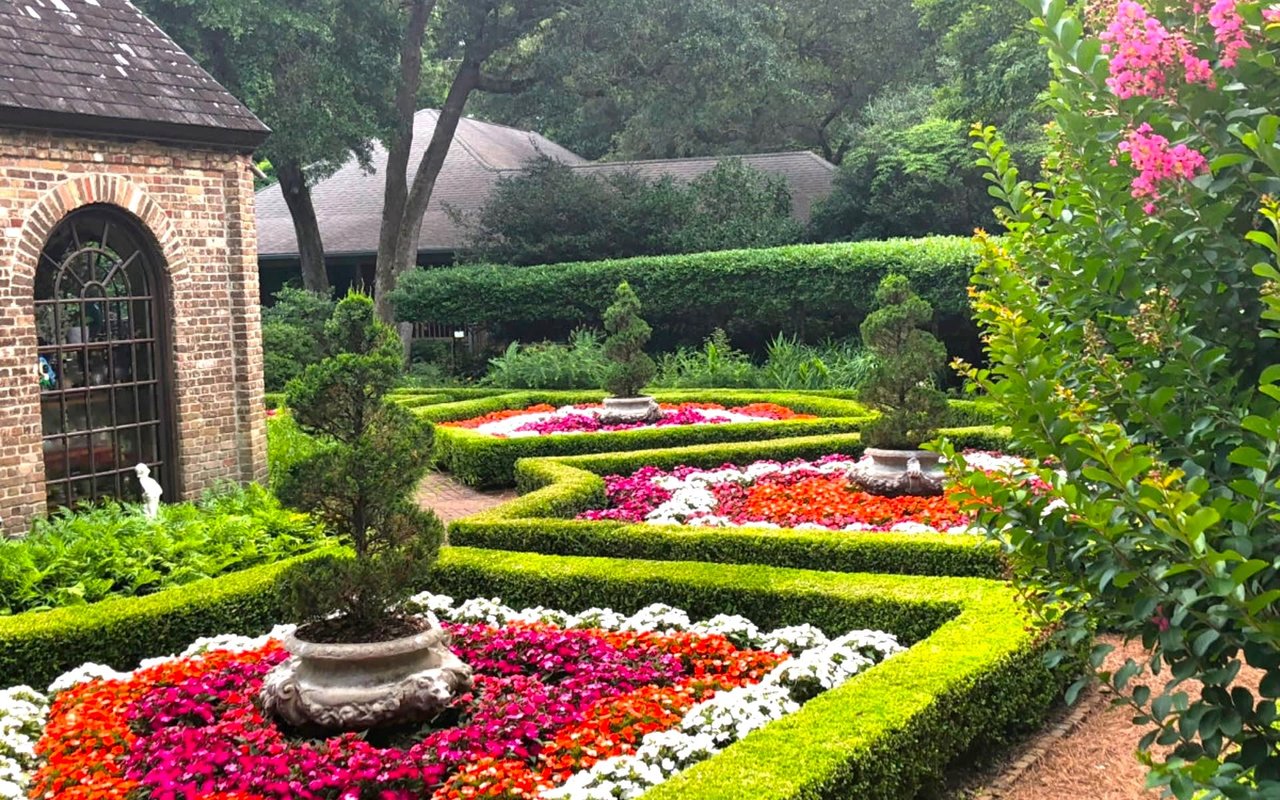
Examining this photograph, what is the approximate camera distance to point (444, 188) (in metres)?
32.2

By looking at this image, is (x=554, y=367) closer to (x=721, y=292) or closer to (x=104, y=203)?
(x=721, y=292)

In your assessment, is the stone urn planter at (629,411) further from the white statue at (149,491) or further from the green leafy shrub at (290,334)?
the green leafy shrub at (290,334)

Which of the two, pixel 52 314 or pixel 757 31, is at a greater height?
pixel 757 31

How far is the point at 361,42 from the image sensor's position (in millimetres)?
24297

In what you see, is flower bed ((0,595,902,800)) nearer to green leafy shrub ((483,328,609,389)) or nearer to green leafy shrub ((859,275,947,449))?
green leafy shrub ((859,275,947,449))

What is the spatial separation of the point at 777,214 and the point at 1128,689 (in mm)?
23165

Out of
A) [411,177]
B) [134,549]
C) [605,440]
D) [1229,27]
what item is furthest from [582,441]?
[411,177]

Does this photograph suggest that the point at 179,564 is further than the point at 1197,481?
Yes

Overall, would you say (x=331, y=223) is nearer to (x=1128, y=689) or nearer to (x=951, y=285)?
(x=951, y=285)

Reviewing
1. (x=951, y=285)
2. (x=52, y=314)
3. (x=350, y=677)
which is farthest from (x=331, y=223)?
(x=350, y=677)

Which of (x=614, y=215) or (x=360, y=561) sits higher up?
(x=614, y=215)

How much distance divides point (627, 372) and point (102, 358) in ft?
24.0

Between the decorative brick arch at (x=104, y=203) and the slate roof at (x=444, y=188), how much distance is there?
18.6m

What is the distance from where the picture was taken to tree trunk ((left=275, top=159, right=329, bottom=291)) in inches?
1035
